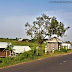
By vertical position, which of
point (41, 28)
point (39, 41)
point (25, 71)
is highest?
point (41, 28)

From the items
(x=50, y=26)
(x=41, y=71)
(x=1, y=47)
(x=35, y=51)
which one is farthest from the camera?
(x=1, y=47)

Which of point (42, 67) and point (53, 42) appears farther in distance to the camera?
point (53, 42)

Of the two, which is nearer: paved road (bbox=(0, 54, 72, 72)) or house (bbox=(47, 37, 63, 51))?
paved road (bbox=(0, 54, 72, 72))

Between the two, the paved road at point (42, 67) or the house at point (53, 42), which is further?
the house at point (53, 42)

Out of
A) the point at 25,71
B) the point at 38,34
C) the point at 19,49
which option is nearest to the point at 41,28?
the point at 38,34

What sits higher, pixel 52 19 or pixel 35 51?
pixel 52 19

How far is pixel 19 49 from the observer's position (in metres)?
49.4

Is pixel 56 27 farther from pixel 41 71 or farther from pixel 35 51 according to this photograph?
pixel 41 71

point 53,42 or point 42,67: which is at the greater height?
point 53,42

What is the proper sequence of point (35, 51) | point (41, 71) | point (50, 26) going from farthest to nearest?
1. point (50, 26)
2. point (35, 51)
3. point (41, 71)

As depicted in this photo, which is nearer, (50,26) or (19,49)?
(50,26)

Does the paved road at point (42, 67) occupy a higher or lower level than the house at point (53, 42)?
lower

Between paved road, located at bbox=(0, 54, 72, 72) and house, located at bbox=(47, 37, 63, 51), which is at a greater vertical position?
house, located at bbox=(47, 37, 63, 51)

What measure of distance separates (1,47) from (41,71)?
37.0m
